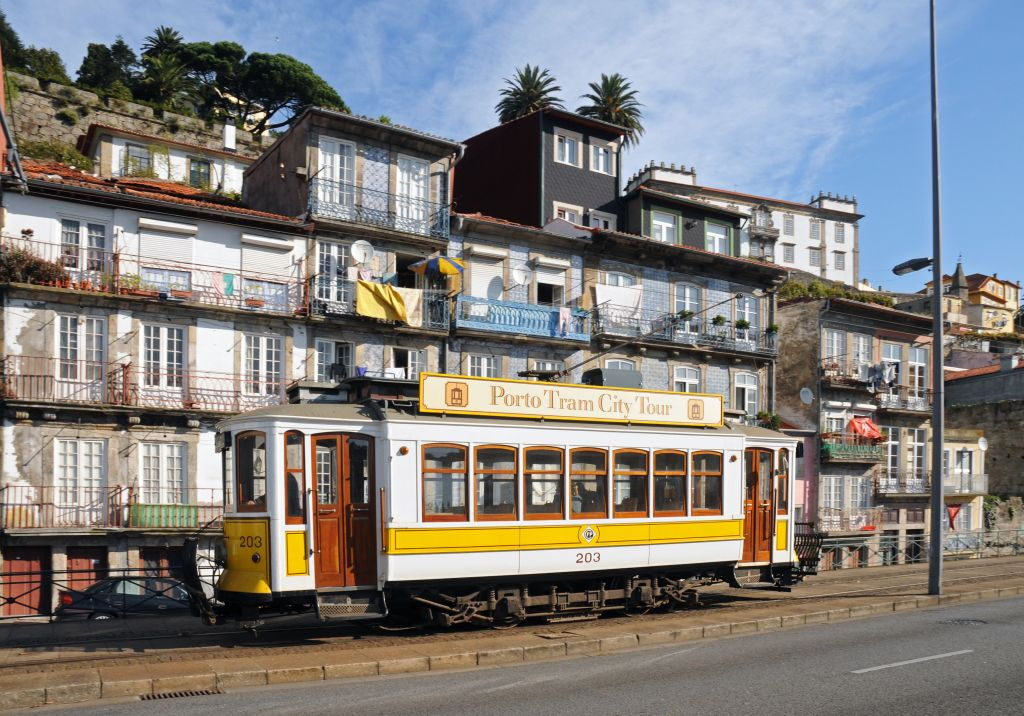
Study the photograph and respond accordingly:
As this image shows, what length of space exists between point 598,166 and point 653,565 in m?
23.7

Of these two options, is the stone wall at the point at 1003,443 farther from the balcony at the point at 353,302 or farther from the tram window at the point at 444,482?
the tram window at the point at 444,482

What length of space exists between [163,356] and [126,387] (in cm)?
136

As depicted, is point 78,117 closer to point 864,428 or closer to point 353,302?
point 353,302

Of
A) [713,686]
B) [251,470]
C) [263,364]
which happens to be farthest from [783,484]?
[263,364]

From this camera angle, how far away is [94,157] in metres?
41.9

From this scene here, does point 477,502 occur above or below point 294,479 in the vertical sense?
below

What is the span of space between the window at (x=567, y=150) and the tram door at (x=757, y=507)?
20.5 m

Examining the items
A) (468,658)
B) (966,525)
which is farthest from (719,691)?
(966,525)

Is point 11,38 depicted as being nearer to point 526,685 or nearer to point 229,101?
point 229,101

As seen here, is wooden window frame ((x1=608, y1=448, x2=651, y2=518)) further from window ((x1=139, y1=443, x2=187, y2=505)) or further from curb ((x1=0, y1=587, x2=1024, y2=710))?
window ((x1=139, y1=443, x2=187, y2=505))

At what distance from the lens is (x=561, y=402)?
16188mm

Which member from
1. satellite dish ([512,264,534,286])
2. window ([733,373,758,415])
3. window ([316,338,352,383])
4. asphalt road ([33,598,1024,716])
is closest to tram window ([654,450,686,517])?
asphalt road ([33,598,1024,716])

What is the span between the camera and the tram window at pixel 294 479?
13.8m

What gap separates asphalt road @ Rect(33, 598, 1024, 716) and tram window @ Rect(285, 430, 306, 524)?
2.98 m
